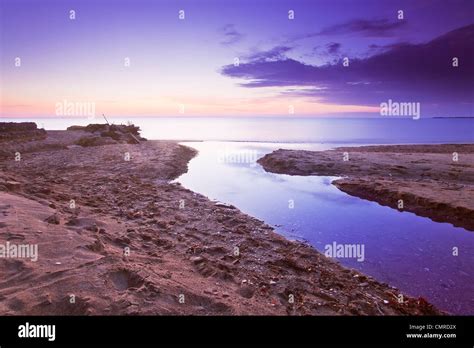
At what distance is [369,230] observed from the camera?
9.30 meters

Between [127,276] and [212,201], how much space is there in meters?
7.15

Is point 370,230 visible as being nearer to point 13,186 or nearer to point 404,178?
point 404,178

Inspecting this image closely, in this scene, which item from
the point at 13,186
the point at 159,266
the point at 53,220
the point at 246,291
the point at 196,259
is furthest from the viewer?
the point at 13,186

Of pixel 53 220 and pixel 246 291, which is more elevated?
pixel 53 220

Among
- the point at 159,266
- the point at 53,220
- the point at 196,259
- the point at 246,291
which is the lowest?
the point at 246,291

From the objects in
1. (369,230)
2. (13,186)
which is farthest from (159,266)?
(369,230)

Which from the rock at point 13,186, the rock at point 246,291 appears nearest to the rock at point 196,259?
the rock at point 246,291

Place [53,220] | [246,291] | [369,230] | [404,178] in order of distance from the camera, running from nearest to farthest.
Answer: [246,291]
[53,220]
[369,230]
[404,178]

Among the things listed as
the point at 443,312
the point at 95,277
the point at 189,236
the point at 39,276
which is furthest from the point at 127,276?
the point at 443,312

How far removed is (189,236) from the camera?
8.12m

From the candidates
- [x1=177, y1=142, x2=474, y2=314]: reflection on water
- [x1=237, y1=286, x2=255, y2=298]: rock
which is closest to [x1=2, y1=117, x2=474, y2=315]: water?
[x1=177, y1=142, x2=474, y2=314]: reflection on water

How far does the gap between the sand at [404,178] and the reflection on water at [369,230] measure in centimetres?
74

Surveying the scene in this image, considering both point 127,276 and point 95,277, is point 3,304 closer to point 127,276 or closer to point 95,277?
point 95,277

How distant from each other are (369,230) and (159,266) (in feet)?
20.8
